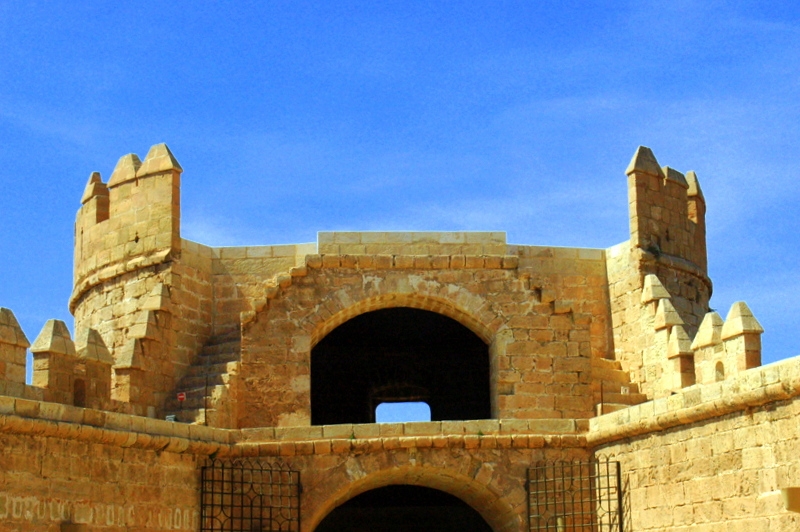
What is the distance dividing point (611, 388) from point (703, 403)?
11.5 ft

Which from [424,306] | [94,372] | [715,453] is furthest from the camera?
[424,306]

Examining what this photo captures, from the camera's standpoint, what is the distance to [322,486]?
16.3 m

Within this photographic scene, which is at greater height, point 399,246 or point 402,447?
point 399,246

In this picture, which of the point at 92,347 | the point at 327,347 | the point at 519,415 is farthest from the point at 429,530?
the point at 92,347

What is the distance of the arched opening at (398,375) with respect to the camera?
74.7 ft

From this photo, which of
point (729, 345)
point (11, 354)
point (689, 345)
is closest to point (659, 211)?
point (689, 345)

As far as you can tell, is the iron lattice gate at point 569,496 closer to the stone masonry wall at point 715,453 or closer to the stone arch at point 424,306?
the stone masonry wall at point 715,453

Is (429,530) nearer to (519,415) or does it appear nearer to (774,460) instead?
(519,415)

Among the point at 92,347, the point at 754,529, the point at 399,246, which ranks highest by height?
the point at 399,246

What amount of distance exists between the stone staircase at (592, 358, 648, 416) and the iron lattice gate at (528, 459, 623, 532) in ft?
2.80

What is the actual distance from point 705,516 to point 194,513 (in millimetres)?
5947

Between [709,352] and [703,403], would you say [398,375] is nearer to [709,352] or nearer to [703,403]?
[709,352]

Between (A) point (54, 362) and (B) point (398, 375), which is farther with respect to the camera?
(B) point (398, 375)

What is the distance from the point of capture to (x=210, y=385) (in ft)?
56.1
